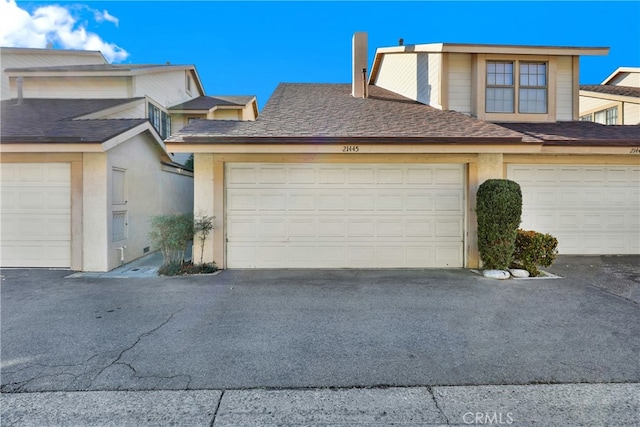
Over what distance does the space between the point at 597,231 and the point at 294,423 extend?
9.96 meters

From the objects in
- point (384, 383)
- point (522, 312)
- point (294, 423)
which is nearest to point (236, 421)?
point (294, 423)

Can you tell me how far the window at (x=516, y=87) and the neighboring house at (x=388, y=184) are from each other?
41.3 inches

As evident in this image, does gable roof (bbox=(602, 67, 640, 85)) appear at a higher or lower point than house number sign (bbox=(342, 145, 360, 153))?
higher

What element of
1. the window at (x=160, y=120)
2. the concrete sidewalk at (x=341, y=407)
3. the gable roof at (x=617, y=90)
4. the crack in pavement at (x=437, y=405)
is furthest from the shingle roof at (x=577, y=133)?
the window at (x=160, y=120)

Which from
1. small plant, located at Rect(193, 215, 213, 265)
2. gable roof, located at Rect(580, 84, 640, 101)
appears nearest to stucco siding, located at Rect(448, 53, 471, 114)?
small plant, located at Rect(193, 215, 213, 265)

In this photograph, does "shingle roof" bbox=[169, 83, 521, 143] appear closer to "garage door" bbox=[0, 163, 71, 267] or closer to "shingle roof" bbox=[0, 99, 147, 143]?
"shingle roof" bbox=[0, 99, 147, 143]

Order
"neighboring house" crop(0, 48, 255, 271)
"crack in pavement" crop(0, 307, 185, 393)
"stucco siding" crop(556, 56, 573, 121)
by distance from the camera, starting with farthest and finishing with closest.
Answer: "stucco siding" crop(556, 56, 573, 121)
"neighboring house" crop(0, 48, 255, 271)
"crack in pavement" crop(0, 307, 185, 393)

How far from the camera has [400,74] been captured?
12.8 m

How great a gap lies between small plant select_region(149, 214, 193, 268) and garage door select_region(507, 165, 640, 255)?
315 inches

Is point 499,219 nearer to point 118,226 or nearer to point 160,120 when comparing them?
point 118,226

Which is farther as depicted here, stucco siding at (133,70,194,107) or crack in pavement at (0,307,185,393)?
stucco siding at (133,70,194,107)

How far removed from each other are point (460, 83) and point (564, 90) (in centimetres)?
327

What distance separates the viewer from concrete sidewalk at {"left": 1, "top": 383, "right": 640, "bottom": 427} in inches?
103

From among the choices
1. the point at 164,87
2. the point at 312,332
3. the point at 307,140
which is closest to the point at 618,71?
the point at 307,140
